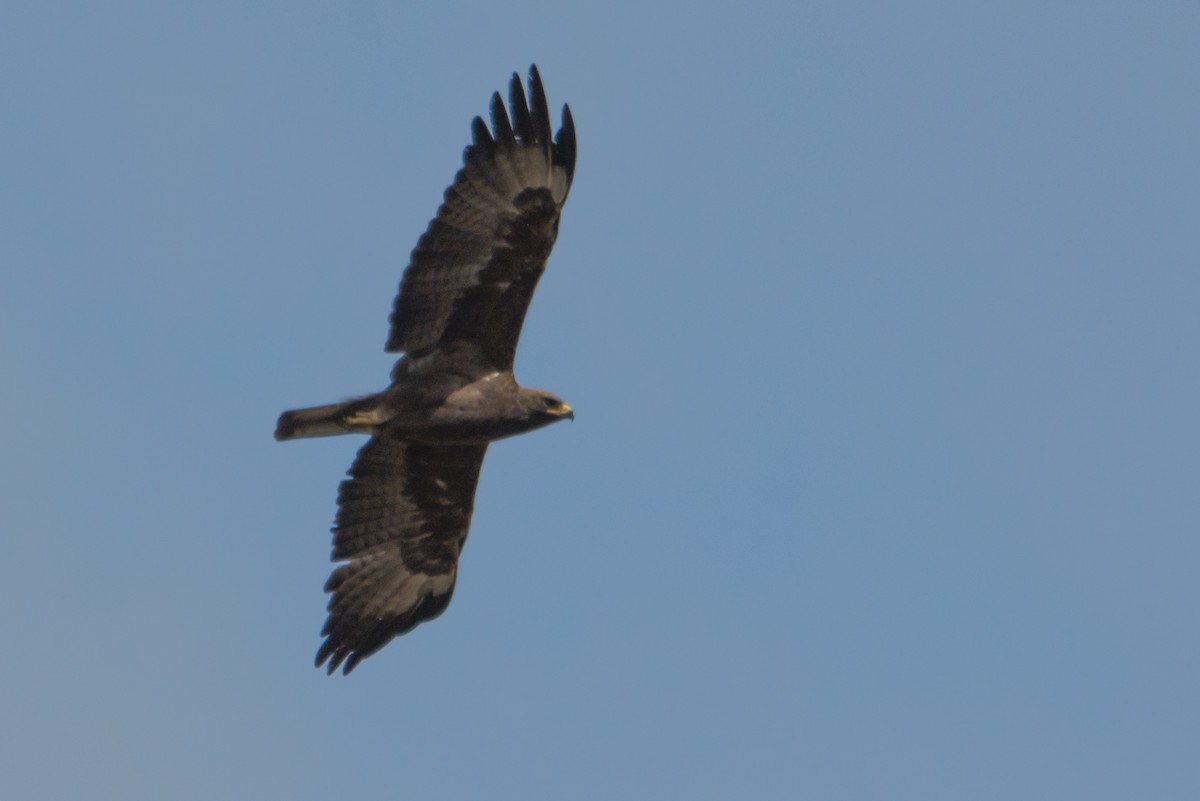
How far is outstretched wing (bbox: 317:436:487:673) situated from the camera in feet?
51.6

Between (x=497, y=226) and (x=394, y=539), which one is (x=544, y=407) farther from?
(x=394, y=539)

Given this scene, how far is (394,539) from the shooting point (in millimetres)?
15969

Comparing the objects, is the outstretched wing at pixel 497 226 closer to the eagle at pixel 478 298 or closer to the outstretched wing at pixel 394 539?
the eagle at pixel 478 298

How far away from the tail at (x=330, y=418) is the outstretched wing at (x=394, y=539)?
1.96 ft

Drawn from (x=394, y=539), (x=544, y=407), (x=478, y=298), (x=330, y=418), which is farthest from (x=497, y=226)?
(x=394, y=539)

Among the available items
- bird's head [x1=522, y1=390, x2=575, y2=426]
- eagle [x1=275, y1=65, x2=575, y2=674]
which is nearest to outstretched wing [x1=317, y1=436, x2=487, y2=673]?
eagle [x1=275, y1=65, x2=575, y2=674]

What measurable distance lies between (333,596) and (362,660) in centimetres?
50

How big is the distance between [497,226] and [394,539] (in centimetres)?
248

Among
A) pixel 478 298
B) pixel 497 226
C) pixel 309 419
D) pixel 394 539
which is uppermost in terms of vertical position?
pixel 497 226

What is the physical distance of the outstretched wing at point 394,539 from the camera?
15.7 metres

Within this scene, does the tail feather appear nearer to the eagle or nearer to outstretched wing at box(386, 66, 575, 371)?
the eagle

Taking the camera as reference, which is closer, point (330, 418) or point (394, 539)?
point (330, 418)

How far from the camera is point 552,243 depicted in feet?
49.4

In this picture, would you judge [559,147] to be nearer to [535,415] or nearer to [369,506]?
[535,415]
